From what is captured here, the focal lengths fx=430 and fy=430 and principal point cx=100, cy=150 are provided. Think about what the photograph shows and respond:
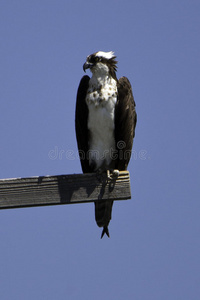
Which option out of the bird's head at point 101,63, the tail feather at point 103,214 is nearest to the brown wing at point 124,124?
the bird's head at point 101,63

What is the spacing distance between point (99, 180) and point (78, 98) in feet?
6.77

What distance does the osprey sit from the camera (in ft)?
14.3

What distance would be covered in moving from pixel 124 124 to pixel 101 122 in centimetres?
24

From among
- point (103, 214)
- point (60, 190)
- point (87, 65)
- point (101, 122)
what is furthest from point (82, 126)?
point (60, 190)

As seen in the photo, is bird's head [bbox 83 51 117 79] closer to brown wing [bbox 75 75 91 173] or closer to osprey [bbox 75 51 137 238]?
osprey [bbox 75 51 137 238]

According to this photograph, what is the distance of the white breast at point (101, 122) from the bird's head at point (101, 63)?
20 centimetres

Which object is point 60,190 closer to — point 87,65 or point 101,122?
point 101,122

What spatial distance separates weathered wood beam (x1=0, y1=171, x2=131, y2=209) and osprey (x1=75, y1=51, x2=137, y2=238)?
1.69 meters

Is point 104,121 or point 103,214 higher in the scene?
point 104,121

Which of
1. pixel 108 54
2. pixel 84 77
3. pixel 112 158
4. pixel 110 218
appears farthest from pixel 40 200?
pixel 108 54

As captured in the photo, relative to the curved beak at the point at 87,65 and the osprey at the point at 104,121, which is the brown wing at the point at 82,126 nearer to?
the osprey at the point at 104,121

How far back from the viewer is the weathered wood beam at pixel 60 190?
2.49 metres

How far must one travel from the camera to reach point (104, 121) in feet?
14.4

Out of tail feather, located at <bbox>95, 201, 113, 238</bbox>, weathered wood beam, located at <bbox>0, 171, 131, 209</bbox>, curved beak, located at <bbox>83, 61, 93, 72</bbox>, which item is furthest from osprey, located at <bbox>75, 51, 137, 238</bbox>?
weathered wood beam, located at <bbox>0, 171, 131, 209</bbox>
